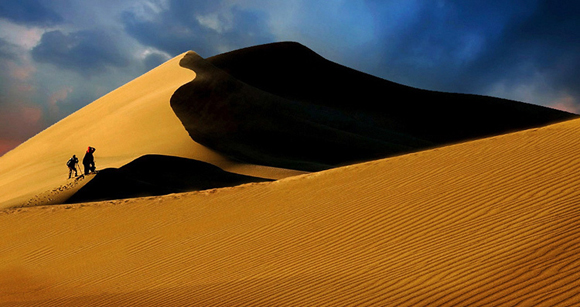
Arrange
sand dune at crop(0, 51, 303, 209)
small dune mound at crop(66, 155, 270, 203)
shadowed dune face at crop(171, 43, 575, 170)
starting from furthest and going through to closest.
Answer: shadowed dune face at crop(171, 43, 575, 170) → sand dune at crop(0, 51, 303, 209) → small dune mound at crop(66, 155, 270, 203)

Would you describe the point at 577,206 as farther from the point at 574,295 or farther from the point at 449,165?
the point at 449,165

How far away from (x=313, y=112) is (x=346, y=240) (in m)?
33.8

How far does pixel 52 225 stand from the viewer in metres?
13.7

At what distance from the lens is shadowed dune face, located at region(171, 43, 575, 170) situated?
1224 inches

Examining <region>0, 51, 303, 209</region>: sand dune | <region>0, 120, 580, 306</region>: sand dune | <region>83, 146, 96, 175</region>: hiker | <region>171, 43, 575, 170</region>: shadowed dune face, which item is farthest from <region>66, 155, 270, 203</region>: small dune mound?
<region>0, 120, 580, 306</region>: sand dune

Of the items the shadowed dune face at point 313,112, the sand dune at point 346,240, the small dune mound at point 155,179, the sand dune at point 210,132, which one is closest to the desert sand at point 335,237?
the sand dune at point 346,240

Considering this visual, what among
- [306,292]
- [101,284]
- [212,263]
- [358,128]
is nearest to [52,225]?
[101,284]

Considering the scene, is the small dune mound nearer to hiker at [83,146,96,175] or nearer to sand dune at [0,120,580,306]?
hiker at [83,146,96,175]

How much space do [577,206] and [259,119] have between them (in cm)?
2721

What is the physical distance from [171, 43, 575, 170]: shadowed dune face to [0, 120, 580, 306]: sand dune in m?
14.4

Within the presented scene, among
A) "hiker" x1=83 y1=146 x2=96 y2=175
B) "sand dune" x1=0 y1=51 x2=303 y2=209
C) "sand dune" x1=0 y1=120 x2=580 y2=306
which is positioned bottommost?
"sand dune" x1=0 y1=120 x2=580 y2=306

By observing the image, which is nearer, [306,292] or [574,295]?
[574,295]

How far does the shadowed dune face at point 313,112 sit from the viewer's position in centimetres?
3108

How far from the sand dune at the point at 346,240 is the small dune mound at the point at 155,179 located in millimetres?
4626
